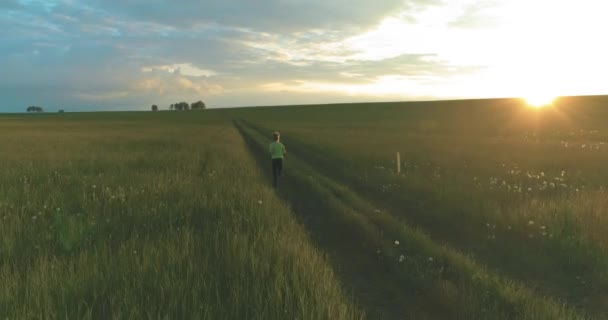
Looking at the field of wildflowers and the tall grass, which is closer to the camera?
the tall grass

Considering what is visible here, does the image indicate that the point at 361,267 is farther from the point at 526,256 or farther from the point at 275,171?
the point at 275,171

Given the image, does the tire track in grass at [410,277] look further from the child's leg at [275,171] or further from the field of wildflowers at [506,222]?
the child's leg at [275,171]

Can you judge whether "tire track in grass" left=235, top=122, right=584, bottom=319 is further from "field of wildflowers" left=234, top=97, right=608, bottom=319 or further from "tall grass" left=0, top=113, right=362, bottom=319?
"tall grass" left=0, top=113, right=362, bottom=319

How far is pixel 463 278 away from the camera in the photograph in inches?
212

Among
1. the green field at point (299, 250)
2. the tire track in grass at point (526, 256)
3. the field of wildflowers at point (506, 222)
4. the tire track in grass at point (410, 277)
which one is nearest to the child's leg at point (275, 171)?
the green field at point (299, 250)

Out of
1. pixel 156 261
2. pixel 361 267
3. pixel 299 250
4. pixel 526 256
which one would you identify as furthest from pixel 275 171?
pixel 156 261

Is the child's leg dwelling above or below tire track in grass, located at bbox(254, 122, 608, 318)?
above

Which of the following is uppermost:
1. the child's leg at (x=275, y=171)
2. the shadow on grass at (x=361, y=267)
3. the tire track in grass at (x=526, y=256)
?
the child's leg at (x=275, y=171)

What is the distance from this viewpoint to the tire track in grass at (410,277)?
15.0ft

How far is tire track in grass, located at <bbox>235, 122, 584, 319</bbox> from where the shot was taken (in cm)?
456

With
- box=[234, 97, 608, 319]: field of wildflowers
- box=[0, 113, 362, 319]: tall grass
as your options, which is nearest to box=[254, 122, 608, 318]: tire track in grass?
box=[234, 97, 608, 319]: field of wildflowers

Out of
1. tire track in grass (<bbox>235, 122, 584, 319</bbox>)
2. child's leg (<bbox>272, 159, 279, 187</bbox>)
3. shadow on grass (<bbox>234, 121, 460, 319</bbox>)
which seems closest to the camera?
tire track in grass (<bbox>235, 122, 584, 319</bbox>)

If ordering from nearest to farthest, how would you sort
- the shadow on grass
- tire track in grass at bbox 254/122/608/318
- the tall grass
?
the tall grass < the shadow on grass < tire track in grass at bbox 254/122/608/318

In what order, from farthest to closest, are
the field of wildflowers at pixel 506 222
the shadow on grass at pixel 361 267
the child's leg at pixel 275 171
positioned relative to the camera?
the child's leg at pixel 275 171
the field of wildflowers at pixel 506 222
the shadow on grass at pixel 361 267
